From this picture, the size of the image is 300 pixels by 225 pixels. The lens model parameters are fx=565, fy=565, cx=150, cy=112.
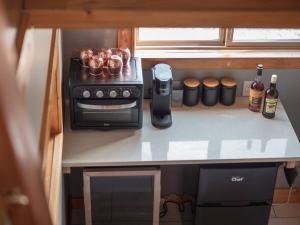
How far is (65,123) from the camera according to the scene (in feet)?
9.98

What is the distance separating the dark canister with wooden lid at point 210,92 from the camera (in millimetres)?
3213

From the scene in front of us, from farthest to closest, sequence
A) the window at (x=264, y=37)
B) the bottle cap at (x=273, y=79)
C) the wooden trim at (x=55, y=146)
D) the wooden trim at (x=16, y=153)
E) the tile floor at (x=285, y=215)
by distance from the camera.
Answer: the tile floor at (x=285, y=215) → the window at (x=264, y=37) → the bottle cap at (x=273, y=79) → the wooden trim at (x=55, y=146) → the wooden trim at (x=16, y=153)

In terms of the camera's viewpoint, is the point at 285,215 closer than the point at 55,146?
No

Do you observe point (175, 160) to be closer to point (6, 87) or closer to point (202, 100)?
point (202, 100)

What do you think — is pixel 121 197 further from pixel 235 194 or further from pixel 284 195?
pixel 284 195

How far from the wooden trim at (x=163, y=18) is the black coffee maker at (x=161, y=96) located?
4.67 feet

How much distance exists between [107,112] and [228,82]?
763 mm

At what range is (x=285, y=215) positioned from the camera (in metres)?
3.64

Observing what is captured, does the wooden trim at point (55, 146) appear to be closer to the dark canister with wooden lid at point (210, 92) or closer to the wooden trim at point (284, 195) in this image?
the dark canister with wooden lid at point (210, 92)

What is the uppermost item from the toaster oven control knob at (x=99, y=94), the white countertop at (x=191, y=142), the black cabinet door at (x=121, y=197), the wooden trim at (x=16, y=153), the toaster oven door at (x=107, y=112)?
the wooden trim at (x=16, y=153)

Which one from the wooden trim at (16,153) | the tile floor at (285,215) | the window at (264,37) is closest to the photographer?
the wooden trim at (16,153)

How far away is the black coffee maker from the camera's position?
295 centimetres

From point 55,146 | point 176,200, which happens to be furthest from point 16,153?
point 176,200

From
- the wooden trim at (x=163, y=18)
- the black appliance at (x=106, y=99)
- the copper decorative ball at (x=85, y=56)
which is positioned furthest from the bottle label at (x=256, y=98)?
the wooden trim at (x=163, y=18)
